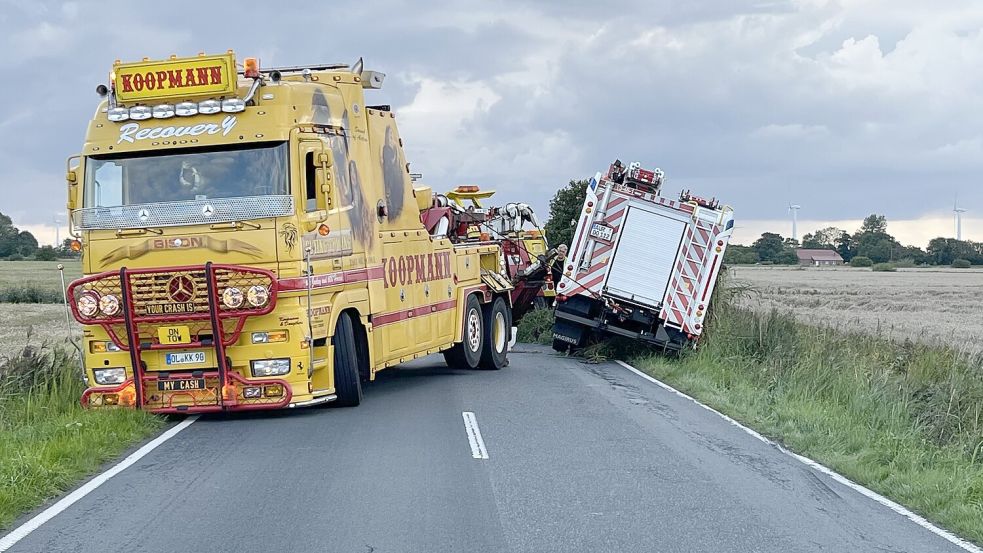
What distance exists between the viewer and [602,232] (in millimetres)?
20328

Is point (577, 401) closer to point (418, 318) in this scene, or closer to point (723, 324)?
point (418, 318)

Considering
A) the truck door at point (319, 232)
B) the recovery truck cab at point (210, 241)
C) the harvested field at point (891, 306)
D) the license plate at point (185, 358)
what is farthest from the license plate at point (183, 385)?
the harvested field at point (891, 306)

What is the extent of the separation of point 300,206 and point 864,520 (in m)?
6.77

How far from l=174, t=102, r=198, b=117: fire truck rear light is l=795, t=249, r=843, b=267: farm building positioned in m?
100

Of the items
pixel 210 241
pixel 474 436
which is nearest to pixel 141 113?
pixel 210 241

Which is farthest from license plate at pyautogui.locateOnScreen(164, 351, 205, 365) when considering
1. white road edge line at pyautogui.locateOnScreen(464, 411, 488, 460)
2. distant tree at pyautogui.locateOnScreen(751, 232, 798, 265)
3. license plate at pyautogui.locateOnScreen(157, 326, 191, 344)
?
distant tree at pyautogui.locateOnScreen(751, 232, 798, 265)

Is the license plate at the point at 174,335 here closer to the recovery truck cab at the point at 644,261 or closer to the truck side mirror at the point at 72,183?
the truck side mirror at the point at 72,183

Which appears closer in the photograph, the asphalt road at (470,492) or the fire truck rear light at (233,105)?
the asphalt road at (470,492)

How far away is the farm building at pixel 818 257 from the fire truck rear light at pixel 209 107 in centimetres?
10033

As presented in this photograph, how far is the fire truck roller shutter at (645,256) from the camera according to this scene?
65.6 feet

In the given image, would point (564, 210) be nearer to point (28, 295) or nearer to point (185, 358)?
point (185, 358)

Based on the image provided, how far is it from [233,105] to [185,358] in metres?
2.87

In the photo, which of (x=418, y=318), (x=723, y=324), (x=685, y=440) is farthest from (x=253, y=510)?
(x=723, y=324)

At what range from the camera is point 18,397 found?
499 inches
